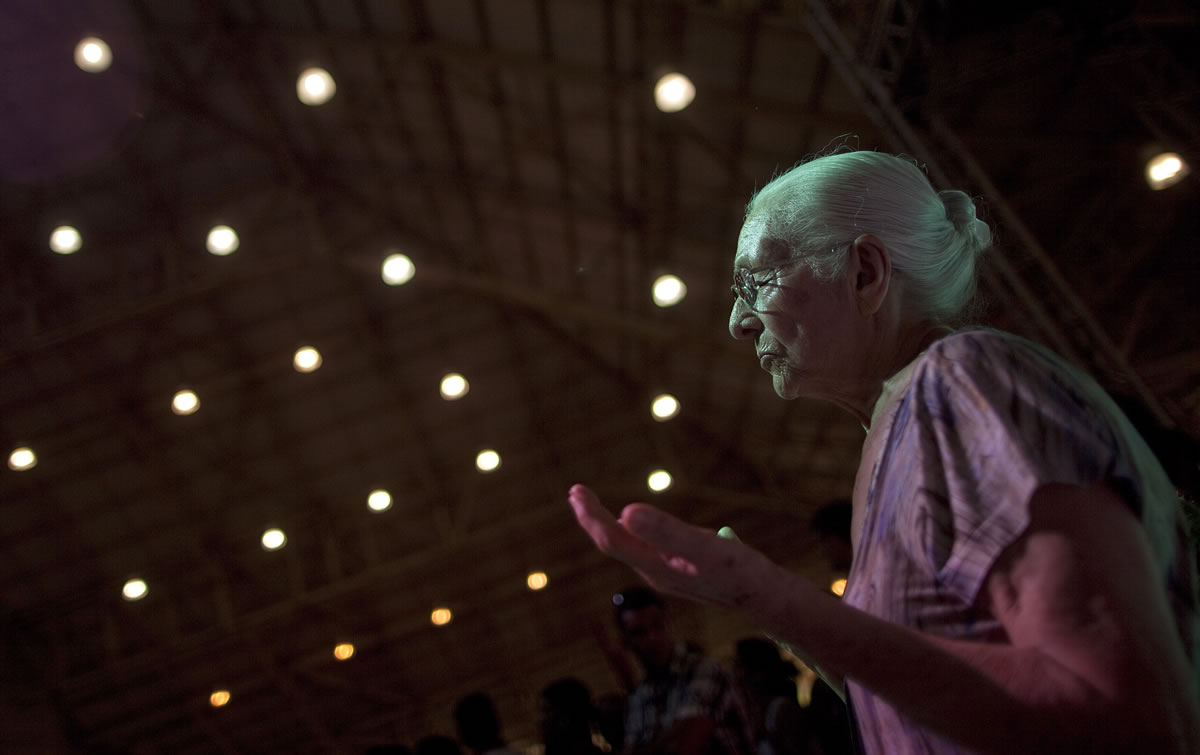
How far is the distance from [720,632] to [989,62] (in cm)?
1622

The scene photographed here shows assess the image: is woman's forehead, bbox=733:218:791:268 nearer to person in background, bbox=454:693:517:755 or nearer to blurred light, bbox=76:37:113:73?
person in background, bbox=454:693:517:755

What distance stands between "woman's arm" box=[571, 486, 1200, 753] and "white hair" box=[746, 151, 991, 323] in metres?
0.57

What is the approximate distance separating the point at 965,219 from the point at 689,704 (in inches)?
89.8

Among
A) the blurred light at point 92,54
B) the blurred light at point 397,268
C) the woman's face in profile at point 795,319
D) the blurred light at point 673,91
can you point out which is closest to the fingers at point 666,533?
the woman's face in profile at point 795,319

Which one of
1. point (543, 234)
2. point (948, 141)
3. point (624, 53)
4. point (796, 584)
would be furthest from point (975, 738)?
point (543, 234)

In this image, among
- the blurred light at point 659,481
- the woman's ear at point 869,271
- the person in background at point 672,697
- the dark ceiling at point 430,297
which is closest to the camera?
the woman's ear at point 869,271

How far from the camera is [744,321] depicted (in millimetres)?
1648

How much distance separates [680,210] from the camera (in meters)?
11.7

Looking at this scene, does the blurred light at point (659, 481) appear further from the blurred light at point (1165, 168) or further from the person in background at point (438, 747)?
the person in background at point (438, 747)

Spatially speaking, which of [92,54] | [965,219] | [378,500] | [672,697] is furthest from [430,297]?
[965,219]

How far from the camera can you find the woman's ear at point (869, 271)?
1.44m

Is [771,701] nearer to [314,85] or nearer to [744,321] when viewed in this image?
[744,321]

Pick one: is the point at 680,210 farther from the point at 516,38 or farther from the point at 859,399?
the point at 859,399

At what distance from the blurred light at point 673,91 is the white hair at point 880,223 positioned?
19.2 ft
